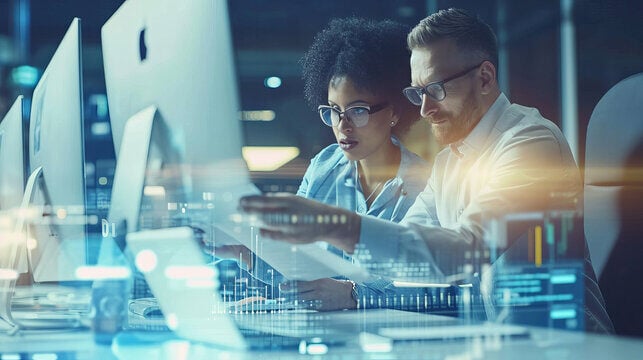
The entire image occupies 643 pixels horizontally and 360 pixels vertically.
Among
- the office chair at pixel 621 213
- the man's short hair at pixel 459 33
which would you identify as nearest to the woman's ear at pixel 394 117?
the man's short hair at pixel 459 33

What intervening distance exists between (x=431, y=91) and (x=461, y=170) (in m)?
0.22

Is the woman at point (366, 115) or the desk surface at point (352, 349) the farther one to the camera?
the woman at point (366, 115)

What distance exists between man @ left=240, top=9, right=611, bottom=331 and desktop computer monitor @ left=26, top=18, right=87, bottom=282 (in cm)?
37

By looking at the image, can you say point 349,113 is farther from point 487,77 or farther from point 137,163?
point 137,163

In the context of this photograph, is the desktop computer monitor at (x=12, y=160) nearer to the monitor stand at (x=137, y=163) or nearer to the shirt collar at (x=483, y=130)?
the monitor stand at (x=137, y=163)

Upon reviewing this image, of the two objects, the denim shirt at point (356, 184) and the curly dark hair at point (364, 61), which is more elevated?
the curly dark hair at point (364, 61)

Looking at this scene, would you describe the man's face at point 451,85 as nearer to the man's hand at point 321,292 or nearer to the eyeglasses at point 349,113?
the eyeglasses at point 349,113

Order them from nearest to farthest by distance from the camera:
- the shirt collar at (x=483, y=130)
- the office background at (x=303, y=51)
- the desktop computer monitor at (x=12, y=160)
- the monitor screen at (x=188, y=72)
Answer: the monitor screen at (x=188, y=72)
the desktop computer monitor at (x=12, y=160)
the office background at (x=303, y=51)
the shirt collar at (x=483, y=130)

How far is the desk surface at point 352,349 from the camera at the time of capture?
4.20ft

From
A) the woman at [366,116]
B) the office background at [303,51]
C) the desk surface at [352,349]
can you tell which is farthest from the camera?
the woman at [366,116]

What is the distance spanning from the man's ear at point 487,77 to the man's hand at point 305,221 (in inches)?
21.9

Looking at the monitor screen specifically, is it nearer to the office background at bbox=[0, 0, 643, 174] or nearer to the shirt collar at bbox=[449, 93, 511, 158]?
the office background at bbox=[0, 0, 643, 174]

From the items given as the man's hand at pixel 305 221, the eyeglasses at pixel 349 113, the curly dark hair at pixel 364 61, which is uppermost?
the curly dark hair at pixel 364 61

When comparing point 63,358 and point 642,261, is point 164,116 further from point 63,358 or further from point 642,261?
point 642,261
